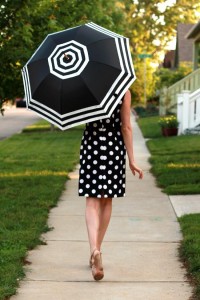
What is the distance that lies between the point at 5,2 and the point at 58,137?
1409cm

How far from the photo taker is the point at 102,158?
622 cm

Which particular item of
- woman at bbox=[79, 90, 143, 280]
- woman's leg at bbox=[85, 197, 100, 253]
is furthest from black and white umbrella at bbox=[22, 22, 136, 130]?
woman's leg at bbox=[85, 197, 100, 253]

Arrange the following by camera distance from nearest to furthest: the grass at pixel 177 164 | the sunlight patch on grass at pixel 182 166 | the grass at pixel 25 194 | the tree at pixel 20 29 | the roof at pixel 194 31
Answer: the grass at pixel 25 194 → the tree at pixel 20 29 → the grass at pixel 177 164 → the sunlight patch on grass at pixel 182 166 → the roof at pixel 194 31

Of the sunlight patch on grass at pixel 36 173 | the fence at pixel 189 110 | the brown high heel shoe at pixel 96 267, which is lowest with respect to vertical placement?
the fence at pixel 189 110

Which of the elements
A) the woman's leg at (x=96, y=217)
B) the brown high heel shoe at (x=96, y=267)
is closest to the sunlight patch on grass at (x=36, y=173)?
the woman's leg at (x=96, y=217)

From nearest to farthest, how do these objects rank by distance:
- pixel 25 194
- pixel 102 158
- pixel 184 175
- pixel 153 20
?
pixel 102 158 → pixel 25 194 → pixel 184 175 → pixel 153 20

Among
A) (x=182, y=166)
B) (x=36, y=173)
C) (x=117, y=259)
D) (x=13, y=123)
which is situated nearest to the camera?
(x=117, y=259)

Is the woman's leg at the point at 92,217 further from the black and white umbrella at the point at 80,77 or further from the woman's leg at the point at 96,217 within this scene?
the black and white umbrella at the point at 80,77

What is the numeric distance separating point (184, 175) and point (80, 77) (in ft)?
21.4

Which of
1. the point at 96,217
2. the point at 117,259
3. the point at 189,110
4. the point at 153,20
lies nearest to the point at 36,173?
the point at 117,259

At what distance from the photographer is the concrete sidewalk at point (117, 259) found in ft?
18.9

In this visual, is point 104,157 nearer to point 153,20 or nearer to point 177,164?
point 177,164

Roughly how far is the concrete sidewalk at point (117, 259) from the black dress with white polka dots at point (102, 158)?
0.70 meters

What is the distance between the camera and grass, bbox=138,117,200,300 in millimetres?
6667
